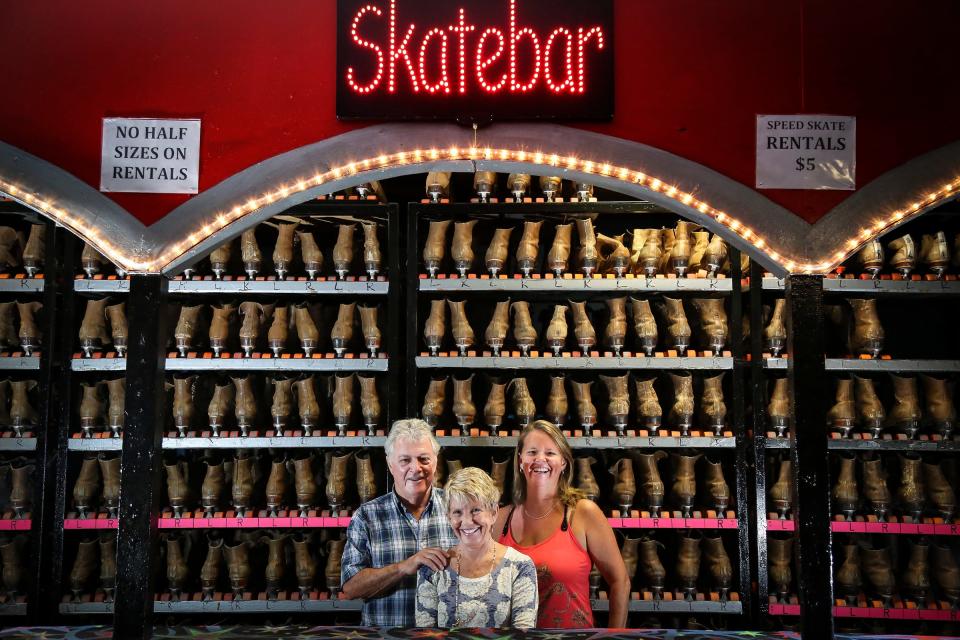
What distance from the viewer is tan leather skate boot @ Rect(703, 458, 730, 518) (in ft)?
12.2

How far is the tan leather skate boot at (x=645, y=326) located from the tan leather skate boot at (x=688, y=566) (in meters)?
0.96

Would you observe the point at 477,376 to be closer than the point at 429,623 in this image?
No

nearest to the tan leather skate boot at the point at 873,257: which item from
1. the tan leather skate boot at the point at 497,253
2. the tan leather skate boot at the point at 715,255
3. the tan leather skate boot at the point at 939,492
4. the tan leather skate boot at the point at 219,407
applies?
the tan leather skate boot at the point at 715,255

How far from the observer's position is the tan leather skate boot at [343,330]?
3836 mm

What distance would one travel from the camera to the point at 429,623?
7.07 ft

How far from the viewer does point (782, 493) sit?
12.2 ft

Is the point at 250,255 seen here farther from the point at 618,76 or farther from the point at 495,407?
the point at 618,76

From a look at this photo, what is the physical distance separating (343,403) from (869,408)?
8.69ft

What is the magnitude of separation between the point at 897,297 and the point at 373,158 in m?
3.15

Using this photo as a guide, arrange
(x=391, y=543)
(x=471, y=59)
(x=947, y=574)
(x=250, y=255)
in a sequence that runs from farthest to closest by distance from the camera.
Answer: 1. (x=250, y=255)
2. (x=947, y=574)
3. (x=391, y=543)
4. (x=471, y=59)

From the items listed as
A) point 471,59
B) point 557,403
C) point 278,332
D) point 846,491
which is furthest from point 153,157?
point 846,491

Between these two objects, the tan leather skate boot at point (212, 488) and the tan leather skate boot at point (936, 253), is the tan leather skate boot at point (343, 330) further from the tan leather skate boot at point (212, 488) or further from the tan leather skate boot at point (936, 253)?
the tan leather skate boot at point (936, 253)

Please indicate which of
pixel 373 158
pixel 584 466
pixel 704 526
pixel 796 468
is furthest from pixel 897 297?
pixel 373 158

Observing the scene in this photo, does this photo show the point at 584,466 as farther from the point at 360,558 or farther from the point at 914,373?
the point at 914,373
